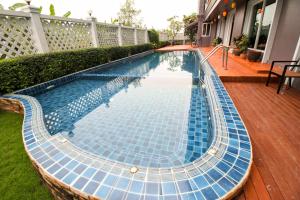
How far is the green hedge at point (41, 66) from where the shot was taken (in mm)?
4336

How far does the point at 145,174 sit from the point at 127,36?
12.9m

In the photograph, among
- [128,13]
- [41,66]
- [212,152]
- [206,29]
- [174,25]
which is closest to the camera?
[212,152]

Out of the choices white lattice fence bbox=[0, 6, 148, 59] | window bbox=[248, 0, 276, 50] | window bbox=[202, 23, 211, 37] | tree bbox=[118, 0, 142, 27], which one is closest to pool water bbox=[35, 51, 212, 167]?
white lattice fence bbox=[0, 6, 148, 59]

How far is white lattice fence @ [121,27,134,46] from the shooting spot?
11996 millimetres

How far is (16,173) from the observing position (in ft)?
6.97

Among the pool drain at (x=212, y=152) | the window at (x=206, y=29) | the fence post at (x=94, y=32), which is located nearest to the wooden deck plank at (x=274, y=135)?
the pool drain at (x=212, y=152)

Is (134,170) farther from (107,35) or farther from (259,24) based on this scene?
(107,35)

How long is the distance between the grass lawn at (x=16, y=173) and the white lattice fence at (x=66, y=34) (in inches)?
171

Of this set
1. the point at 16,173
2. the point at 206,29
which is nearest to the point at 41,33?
the point at 16,173

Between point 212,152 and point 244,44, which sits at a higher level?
point 244,44

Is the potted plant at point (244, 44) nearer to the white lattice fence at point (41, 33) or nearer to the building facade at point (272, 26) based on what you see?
the building facade at point (272, 26)

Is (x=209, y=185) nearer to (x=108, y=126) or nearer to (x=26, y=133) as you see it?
(x=108, y=126)

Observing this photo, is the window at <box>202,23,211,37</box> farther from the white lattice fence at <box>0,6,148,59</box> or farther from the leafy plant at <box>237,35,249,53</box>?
the white lattice fence at <box>0,6,148,59</box>

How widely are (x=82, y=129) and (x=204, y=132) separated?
2.39m
